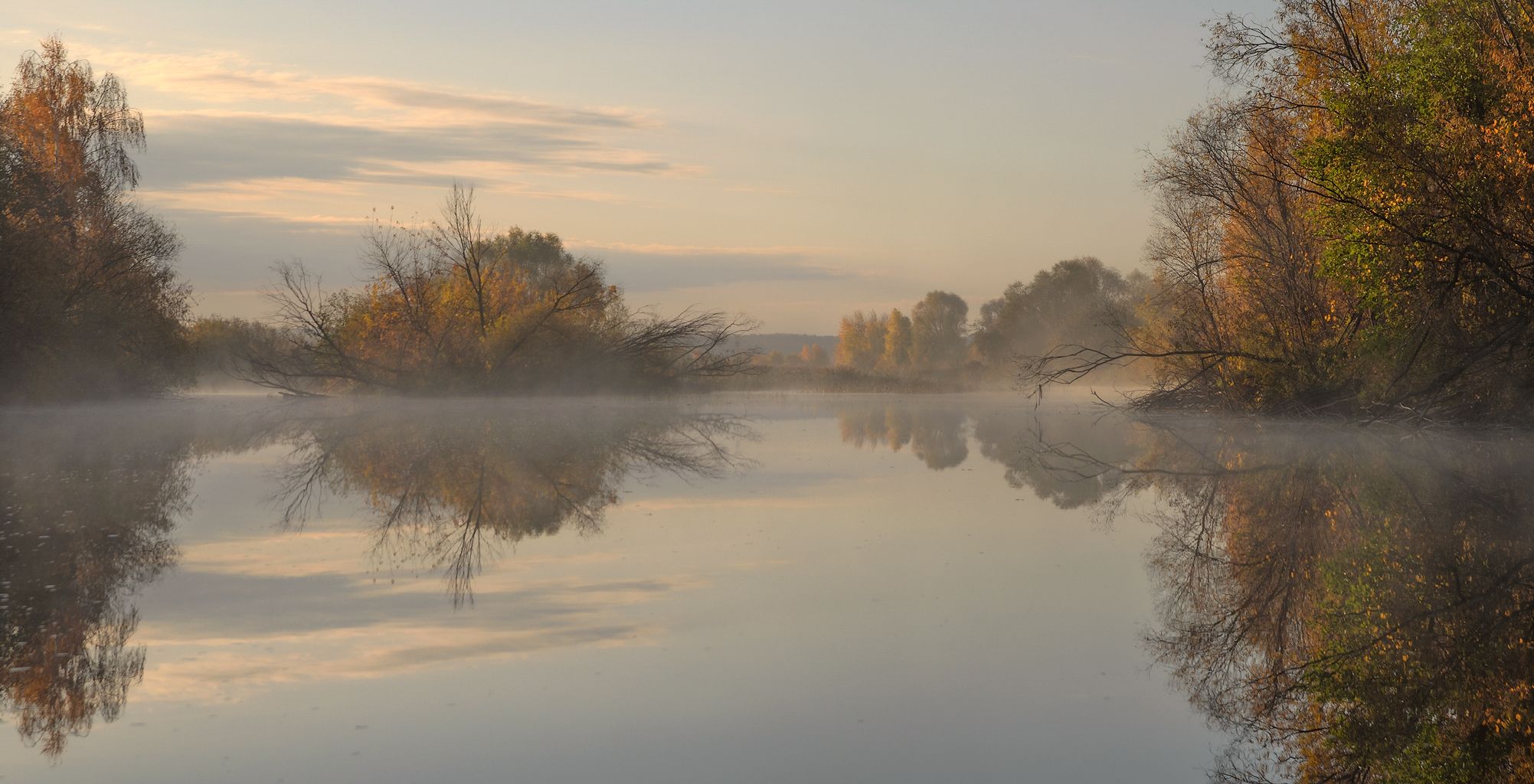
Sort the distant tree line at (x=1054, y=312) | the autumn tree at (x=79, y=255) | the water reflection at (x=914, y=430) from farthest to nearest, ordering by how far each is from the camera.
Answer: the distant tree line at (x=1054, y=312) → the autumn tree at (x=79, y=255) → the water reflection at (x=914, y=430)

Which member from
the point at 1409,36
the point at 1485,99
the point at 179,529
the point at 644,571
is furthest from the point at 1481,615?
the point at 1409,36

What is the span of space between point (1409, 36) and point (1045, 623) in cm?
1523

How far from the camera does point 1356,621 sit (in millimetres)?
6121

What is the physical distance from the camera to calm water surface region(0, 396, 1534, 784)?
437cm

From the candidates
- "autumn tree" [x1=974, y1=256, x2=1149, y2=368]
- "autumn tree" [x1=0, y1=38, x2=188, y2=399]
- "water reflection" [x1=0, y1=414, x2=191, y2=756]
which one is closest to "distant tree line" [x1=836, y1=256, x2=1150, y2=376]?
"autumn tree" [x1=974, y1=256, x2=1149, y2=368]

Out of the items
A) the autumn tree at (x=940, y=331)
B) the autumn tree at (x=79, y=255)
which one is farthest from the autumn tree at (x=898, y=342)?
the autumn tree at (x=79, y=255)

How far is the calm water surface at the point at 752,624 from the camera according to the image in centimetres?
437

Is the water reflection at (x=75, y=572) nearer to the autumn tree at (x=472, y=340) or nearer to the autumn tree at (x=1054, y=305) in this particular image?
the autumn tree at (x=472, y=340)

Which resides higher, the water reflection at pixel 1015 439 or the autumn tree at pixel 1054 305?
the autumn tree at pixel 1054 305

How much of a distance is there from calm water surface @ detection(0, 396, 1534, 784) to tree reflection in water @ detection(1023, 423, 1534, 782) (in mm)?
32

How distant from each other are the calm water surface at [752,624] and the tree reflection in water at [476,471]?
9 centimetres

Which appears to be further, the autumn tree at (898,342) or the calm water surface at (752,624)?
the autumn tree at (898,342)

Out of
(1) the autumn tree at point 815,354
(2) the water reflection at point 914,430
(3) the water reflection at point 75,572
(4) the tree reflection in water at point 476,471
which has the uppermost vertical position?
(1) the autumn tree at point 815,354

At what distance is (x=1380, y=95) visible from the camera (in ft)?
52.3
